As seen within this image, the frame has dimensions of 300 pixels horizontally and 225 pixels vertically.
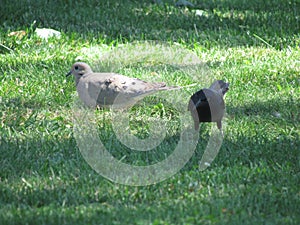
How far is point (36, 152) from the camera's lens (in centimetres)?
477

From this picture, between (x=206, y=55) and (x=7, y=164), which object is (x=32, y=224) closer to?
(x=7, y=164)

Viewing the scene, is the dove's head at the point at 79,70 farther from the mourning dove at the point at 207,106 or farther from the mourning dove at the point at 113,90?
the mourning dove at the point at 207,106

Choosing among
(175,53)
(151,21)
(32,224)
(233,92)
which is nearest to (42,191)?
(32,224)

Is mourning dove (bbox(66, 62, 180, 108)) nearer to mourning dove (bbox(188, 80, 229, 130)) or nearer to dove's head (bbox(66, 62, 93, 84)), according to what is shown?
dove's head (bbox(66, 62, 93, 84))

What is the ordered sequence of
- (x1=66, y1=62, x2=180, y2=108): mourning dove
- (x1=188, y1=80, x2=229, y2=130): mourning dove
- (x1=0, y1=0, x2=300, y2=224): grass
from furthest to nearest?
(x1=66, y1=62, x2=180, y2=108): mourning dove
(x1=188, y1=80, x2=229, y2=130): mourning dove
(x1=0, y1=0, x2=300, y2=224): grass

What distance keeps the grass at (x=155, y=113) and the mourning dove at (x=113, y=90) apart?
13 centimetres

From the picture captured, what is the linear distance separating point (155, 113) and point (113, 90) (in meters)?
0.42

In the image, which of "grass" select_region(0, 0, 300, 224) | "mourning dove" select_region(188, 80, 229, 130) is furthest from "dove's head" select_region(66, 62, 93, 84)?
"mourning dove" select_region(188, 80, 229, 130)

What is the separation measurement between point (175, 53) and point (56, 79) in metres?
1.33

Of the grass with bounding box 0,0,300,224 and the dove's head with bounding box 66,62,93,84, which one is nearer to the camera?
the grass with bounding box 0,0,300,224

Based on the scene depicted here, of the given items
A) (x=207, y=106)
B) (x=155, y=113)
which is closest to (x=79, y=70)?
(x=155, y=113)

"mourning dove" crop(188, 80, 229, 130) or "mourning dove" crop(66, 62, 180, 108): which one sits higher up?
"mourning dove" crop(188, 80, 229, 130)

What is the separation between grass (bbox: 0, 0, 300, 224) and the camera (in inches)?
155

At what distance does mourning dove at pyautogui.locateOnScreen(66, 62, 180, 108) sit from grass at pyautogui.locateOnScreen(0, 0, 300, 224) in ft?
0.44
